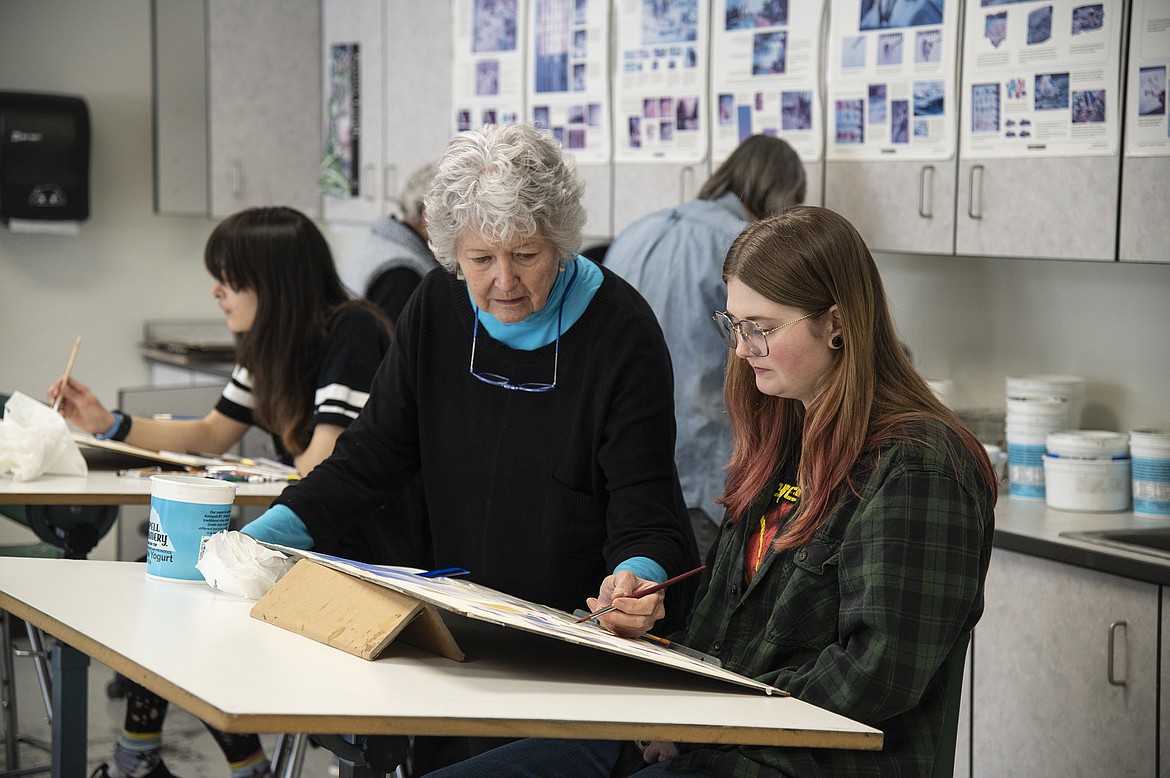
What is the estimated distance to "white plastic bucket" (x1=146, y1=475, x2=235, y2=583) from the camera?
1767 millimetres

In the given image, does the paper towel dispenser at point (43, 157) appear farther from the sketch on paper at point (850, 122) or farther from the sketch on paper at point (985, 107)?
the sketch on paper at point (985, 107)

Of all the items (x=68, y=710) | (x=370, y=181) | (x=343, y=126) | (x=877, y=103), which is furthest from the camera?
(x=343, y=126)

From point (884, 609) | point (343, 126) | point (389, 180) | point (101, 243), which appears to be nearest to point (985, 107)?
point (884, 609)

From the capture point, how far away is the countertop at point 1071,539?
2.36 meters

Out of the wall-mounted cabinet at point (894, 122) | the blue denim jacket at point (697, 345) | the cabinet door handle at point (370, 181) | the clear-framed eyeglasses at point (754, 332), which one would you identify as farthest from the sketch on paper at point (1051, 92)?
the cabinet door handle at point (370, 181)

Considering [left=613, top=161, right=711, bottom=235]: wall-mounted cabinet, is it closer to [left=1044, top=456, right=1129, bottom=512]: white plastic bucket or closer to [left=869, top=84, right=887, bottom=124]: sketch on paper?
[left=869, top=84, right=887, bottom=124]: sketch on paper

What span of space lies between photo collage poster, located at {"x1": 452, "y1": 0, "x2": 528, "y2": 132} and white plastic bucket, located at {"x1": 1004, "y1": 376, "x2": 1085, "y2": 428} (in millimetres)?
1837

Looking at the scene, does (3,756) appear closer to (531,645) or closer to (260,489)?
(260,489)

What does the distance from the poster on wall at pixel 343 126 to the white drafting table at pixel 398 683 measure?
11.5 ft

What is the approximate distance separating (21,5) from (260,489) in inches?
124

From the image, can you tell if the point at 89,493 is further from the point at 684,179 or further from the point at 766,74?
the point at 766,74

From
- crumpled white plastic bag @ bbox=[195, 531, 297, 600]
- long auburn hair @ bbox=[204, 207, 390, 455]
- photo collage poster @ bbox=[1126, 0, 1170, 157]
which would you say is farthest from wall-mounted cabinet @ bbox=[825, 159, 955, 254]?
crumpled white plastic bag @ bbox=[195, 531, 297, 600]

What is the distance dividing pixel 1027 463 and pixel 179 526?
1.94 meters

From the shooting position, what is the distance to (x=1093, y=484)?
110 inches
